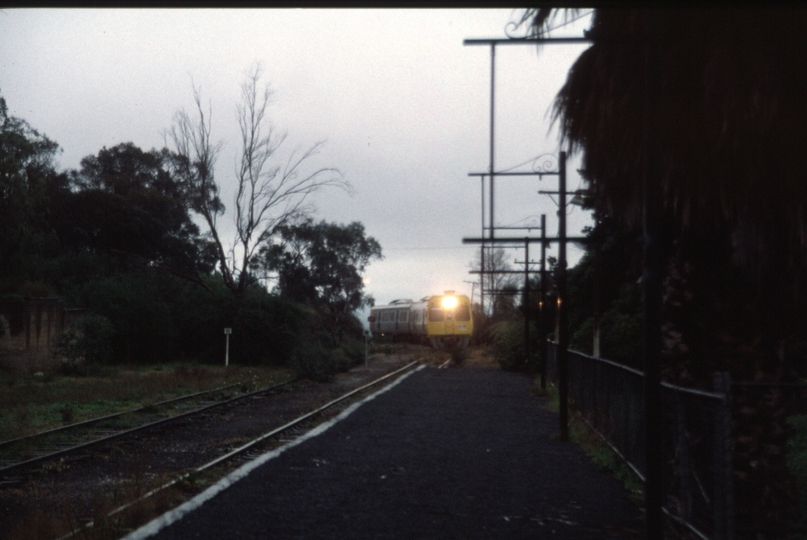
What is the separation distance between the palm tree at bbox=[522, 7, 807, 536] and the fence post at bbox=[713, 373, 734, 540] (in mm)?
1054

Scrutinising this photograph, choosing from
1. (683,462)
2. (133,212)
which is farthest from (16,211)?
(683,462)

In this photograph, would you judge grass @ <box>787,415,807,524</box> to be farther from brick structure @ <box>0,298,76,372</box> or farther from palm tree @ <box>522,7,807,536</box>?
brick structure @ <box>0,298,76,372</box>

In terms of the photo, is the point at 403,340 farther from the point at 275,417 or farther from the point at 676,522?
the point at 676,522

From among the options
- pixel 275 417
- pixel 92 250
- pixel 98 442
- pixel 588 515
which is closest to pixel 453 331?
pixel 92 250

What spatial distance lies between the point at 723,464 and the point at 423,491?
4291mm

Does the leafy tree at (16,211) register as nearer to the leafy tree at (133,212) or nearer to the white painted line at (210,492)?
the leafy tree at (133,212)

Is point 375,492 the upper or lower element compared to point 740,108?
lower

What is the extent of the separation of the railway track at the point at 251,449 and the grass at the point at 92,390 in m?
4.15

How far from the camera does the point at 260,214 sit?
39.7 m

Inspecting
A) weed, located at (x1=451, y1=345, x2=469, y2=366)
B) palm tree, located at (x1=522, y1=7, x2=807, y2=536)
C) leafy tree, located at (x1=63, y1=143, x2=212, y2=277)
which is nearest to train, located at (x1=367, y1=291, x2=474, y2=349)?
weed, located at (x1=451, y1=345, x2=469, y2=366)

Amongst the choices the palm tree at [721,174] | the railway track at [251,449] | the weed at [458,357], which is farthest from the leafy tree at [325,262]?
the palm tree at [721,174]

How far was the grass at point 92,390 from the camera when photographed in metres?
16.8

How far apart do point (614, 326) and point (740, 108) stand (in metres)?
17.8

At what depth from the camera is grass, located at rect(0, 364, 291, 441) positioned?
1681cm
